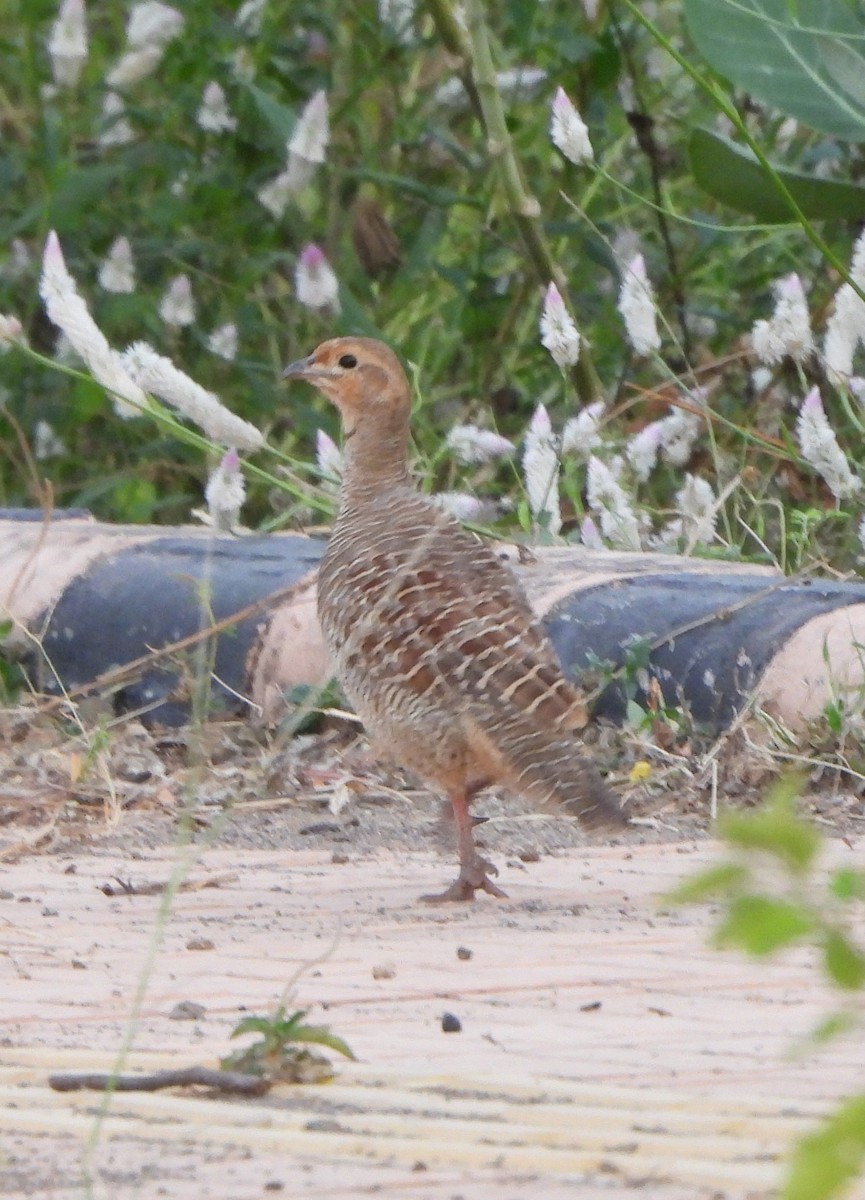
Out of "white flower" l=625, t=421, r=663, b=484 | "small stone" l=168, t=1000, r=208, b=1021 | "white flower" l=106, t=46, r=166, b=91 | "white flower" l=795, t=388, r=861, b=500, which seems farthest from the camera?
"white flower" l=106, t=46, r=166, b=91

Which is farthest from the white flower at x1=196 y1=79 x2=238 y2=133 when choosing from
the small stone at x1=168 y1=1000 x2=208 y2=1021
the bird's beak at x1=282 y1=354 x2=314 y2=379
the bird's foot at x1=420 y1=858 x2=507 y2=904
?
the small stone at x1=168 y1=1000 x2=208 y2=1021

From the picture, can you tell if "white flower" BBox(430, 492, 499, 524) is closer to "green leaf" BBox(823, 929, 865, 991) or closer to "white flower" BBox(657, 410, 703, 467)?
"white flower" BBox(657, 410, 703, 467)

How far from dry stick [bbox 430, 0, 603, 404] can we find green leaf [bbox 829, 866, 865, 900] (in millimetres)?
5124

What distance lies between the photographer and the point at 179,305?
7512mm

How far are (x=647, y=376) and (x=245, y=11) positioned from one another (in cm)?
185

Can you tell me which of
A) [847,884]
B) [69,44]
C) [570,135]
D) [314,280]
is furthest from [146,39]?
[847,884]

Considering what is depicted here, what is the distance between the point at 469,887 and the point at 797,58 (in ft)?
7.37

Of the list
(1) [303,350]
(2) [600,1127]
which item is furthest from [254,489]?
(2) [600,1127]

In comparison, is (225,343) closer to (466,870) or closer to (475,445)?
(475,445)

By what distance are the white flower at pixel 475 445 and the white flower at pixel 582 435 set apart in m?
0.24

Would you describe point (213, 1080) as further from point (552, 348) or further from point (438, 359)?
point (438, 359)

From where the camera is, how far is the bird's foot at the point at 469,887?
157 inches

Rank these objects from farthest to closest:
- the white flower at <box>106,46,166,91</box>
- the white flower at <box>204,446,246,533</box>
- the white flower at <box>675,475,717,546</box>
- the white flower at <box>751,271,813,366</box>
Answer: the white flower at <box>106,46,166,91</box> < the white flower at <box>675,475,717,546</box> < the white flower at <box>751,271,813,366</box> < the white flower at <box>204,446,246,533</box>

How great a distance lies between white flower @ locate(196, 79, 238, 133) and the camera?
750cm
